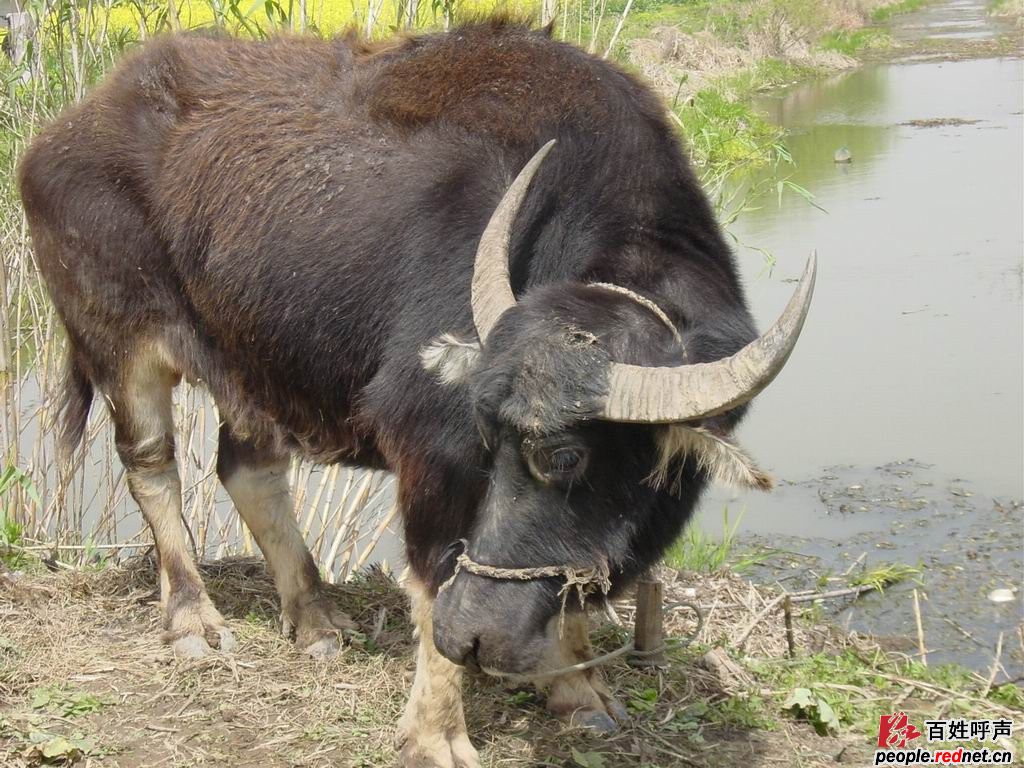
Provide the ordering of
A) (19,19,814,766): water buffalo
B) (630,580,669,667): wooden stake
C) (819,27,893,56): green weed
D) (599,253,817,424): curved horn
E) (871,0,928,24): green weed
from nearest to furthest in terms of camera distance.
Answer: (599,253,817,424): curved horn < (19,19,814,766): water buffalo < (630,580,669,667): wooden stake < (819,27,893,56): green weed < (871,0,928,24): green weed

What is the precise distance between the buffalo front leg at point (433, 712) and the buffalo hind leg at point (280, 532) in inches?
36.9

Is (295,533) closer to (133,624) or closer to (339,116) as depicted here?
(133,624)

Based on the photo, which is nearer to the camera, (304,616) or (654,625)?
(654,625)

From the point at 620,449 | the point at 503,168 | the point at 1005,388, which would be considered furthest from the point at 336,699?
the point at 1005,388

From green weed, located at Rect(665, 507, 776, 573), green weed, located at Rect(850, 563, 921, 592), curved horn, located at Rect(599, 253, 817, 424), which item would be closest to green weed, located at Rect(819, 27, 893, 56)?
green weed, located at Rect(850, 563, 921, 592)

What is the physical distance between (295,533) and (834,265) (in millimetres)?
8148

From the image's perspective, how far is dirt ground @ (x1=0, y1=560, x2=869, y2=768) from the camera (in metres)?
3.74

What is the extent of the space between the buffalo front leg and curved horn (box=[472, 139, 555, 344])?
3.19 ft

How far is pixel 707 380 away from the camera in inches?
110

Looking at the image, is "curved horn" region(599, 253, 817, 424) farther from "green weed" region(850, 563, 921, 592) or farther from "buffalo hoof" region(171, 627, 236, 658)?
"green weed" region(850, 563, 921, 592)

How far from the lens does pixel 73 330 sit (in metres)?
4.49

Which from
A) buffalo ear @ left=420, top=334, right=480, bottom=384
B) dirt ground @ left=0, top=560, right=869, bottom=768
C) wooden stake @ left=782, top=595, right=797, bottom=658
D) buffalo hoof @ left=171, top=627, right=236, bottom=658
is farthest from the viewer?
wooden stake @ left=782, top=595, right=797, bottom=658

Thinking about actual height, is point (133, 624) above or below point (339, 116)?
below

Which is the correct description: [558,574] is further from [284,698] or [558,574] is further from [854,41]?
[854,41]
